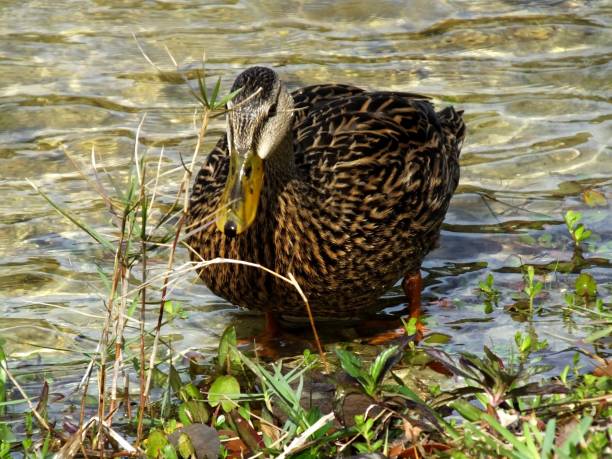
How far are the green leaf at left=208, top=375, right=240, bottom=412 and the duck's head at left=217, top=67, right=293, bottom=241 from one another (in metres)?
0.74

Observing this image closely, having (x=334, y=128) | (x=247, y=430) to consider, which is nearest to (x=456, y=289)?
(x=334, y=128)

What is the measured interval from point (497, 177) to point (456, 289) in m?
1.45

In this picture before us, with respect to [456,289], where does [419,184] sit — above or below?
above

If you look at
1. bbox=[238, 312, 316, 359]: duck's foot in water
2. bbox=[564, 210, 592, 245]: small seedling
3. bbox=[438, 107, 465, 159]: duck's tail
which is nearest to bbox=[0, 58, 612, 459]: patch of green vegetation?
bbox=[238, 312, 316, 359]: duck's foot in water

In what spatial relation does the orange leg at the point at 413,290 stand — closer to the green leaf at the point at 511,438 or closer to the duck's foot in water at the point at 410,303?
the duck's foot in water at the point at 410,303

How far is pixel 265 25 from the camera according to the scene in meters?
9.45

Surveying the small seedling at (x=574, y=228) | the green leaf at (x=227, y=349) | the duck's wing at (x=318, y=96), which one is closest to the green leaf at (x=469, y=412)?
the green leaf at (x=227, y=349)

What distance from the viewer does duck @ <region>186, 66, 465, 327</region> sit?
16.0ft

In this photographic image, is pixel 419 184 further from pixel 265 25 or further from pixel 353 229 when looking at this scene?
pixel 265 25

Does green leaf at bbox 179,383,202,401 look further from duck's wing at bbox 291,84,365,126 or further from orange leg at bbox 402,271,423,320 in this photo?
duck's wing at bbox 291,84,365,126

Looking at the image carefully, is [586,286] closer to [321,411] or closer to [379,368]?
[321,411]

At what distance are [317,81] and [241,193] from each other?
4.04m

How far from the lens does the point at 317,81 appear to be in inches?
338

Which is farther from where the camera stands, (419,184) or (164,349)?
(419,184)
